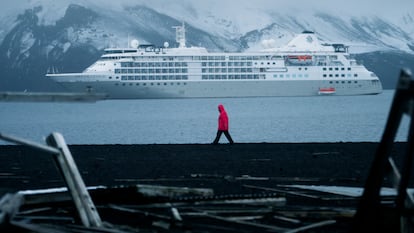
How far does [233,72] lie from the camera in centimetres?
8200

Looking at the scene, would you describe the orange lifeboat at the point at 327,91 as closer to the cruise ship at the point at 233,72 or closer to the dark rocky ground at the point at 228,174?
the cruise ship at the point at 233,72

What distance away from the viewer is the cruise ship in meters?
80.7

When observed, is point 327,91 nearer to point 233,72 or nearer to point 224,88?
point 233,72

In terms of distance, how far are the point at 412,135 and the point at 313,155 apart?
897 centimetres

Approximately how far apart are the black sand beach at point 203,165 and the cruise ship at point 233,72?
64.4 meters

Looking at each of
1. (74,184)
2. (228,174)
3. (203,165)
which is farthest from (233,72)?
(74,184)

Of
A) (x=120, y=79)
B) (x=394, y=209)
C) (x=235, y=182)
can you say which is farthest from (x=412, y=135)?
(x=120, y=79)

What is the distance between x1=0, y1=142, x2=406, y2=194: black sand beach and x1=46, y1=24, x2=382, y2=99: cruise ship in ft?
211

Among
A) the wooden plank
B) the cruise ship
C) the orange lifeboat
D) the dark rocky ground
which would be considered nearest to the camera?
the wooden plank

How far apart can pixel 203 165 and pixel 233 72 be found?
7083 centimetres

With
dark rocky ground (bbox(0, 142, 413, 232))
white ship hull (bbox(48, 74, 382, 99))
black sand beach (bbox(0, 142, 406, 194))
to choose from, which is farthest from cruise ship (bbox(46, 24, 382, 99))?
dark rocky ground (bbox(0, 142, 413, 232))

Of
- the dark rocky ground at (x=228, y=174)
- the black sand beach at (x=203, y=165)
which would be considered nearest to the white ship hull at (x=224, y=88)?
the black sand beach at (x=203, y=165)

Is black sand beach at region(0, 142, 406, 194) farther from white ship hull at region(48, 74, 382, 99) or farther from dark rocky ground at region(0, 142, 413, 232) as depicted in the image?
white ship hull at region(48, 74, 382, 99)

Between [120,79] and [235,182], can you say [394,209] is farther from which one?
[120,79]
